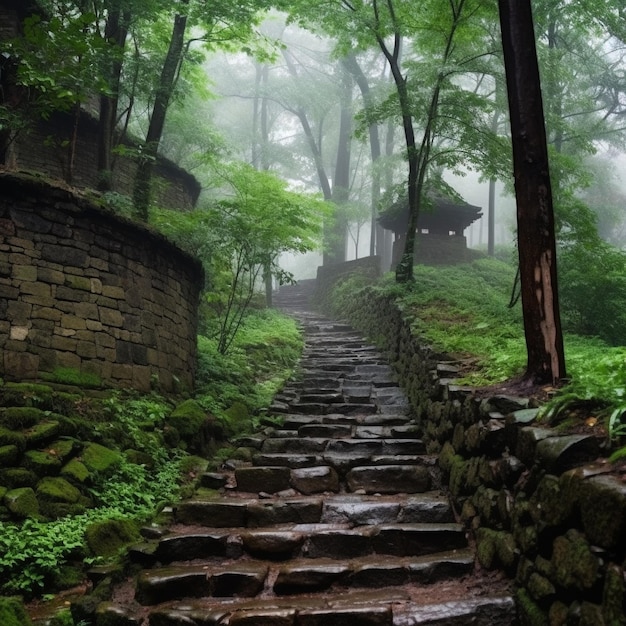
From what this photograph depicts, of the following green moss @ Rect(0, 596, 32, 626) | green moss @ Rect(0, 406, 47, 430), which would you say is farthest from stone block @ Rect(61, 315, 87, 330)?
green moss @ Rect(0, 596, 32, 626)

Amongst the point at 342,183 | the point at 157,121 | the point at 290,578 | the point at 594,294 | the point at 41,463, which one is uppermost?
the point at 342,183

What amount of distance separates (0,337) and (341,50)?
9837 mm

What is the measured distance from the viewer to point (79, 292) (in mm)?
6105

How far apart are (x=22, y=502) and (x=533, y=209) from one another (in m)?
4.90

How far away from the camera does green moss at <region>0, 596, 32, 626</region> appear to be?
9.71 feet

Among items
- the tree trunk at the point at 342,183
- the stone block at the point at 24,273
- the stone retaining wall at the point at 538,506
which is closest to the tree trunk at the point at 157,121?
the stone block at the point at 24,273

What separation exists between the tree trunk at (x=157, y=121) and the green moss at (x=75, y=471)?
5710 mm

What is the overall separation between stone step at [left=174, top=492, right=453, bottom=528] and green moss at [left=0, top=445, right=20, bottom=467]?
4.99 ft

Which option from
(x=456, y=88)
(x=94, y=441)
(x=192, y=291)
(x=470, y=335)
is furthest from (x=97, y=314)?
(x=456, y=88)

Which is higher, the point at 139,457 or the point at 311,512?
the point at 139,457

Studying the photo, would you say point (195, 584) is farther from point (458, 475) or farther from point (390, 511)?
point (458, 475)

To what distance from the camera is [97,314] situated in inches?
246

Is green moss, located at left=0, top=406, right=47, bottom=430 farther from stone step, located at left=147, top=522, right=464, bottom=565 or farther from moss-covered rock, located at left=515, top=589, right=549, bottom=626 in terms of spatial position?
moss-covered rock, located at left=515, top=589, right=549, bottom=626

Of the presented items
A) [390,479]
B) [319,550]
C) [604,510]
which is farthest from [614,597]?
[390,479]
